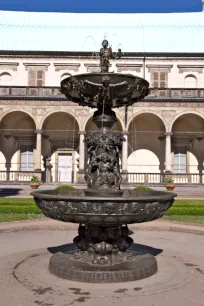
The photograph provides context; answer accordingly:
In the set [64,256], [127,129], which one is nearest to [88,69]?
Answer: [127,129]

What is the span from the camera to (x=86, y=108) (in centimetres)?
2934

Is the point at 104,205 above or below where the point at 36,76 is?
below

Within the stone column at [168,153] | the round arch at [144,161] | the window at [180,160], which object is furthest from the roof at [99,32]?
the round arch at [144,161]

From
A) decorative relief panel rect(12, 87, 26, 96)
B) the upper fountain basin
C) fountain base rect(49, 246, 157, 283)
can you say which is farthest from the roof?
fountain base rect(49, 246, 157, 283)

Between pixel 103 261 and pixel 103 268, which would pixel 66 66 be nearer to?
pixel 103 261

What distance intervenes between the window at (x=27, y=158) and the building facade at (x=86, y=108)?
8 centimetres

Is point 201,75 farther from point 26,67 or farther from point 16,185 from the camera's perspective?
point 16,185

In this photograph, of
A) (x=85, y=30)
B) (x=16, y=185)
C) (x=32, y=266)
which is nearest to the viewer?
(x=32, y=266)

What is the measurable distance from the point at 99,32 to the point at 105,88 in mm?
30473

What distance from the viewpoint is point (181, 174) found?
2967 centimetres

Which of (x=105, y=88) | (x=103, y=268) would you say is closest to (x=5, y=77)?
(x=105, y=88)

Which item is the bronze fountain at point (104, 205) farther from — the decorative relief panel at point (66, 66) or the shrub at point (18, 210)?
the decorative relief panel at point (66, 66)

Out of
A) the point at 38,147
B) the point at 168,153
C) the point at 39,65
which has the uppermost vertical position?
the point at 39,65

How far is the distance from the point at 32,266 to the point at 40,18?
3477cm
